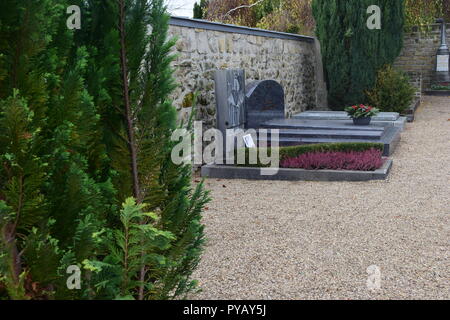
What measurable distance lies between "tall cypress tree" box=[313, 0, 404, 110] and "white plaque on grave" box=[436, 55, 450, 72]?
5.93 metres

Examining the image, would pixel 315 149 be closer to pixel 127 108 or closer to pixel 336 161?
pixel 336 161

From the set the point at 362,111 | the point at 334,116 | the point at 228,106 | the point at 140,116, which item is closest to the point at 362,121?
the point at 362,111

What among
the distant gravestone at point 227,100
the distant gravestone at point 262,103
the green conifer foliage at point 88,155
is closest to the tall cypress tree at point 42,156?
the green conifer foliage at point 88,155

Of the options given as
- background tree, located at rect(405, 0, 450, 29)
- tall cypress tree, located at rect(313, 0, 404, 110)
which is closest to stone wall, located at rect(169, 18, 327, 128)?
tall cypress tree, located at rect(313, 0, 404, 110)

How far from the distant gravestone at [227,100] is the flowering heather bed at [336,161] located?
1155 millimetres

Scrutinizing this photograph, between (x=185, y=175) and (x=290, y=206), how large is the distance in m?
3.56

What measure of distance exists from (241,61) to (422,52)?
11972 millimetres

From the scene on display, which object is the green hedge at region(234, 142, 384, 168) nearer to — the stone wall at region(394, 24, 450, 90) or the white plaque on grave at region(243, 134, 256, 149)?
the white plaque on grave at region(243, 134, 256, 149)

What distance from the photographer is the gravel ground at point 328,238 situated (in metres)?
3.79

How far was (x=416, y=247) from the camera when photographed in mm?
4629

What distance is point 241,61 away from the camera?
10180 mm

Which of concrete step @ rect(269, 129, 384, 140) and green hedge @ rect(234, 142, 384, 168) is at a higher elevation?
concrete step @ rect(269, 129, 384, 140)

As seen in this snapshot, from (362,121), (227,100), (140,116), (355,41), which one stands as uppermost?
(355,41)

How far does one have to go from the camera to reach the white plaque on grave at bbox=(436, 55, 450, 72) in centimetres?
1920
